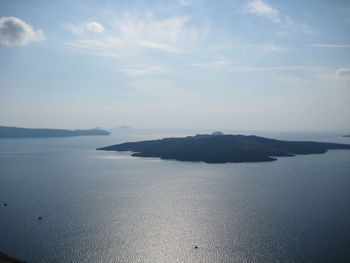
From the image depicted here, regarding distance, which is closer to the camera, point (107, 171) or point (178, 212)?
point (178, 212)

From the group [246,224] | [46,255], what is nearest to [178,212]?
[246,224]

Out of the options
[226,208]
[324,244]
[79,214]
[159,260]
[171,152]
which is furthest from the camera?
[171,152]

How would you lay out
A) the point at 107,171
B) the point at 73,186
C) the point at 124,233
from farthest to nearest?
the point at 107,171 < the point at 73,186 < the point at 124,233

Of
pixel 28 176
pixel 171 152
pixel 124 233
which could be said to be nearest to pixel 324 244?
pixel 124 233

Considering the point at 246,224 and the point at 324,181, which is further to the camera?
the point at 324,181

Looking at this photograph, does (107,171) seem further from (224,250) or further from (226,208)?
(224,250)

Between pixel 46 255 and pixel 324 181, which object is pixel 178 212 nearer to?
pixel 46 255

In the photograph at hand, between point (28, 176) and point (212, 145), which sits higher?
point (212, 145)
